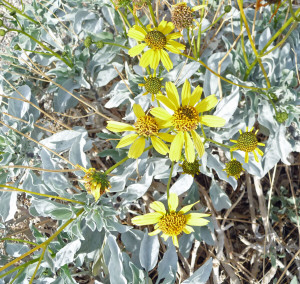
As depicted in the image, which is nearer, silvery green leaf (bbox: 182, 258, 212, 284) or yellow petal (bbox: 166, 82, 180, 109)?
yellow petal (bbox: 166, 82, 180, 109)

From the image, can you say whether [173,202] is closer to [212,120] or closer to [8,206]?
[212,120]

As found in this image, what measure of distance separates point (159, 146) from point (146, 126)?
0.33 ft

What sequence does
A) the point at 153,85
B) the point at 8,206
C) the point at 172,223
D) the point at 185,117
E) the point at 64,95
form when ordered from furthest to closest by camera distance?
the point at 64,95
the point at 8,206
the point at 153,85
the point at 172,223
the point at 185,117

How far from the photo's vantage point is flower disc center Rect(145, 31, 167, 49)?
1631 millimetres

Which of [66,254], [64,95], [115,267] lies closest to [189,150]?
[115,267]

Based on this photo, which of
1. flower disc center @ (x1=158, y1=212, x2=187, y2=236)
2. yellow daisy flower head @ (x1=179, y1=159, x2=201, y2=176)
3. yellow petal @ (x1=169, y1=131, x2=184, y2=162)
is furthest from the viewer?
yellow daisy flower head @ (x1=179, y1=159, x2=201, y2=176)

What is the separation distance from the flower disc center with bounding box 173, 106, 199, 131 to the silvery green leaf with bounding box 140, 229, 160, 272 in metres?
0.57

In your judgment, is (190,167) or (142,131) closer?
(142,131)

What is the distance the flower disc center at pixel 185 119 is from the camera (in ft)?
4.90

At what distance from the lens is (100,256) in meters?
1.91

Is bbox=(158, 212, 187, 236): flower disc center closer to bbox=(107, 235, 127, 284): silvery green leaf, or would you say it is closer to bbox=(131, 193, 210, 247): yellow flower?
bbox=(131, 193, 210, 247): yellow flower

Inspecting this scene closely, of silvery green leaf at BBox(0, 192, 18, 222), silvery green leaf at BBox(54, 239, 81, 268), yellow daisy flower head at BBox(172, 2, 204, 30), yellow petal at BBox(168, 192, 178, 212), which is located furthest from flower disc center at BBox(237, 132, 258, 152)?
silvery green leaf at BBox(0, 192, 18, 222)

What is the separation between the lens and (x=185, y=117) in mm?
1493

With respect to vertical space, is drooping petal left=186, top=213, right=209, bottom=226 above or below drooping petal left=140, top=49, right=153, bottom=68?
below
